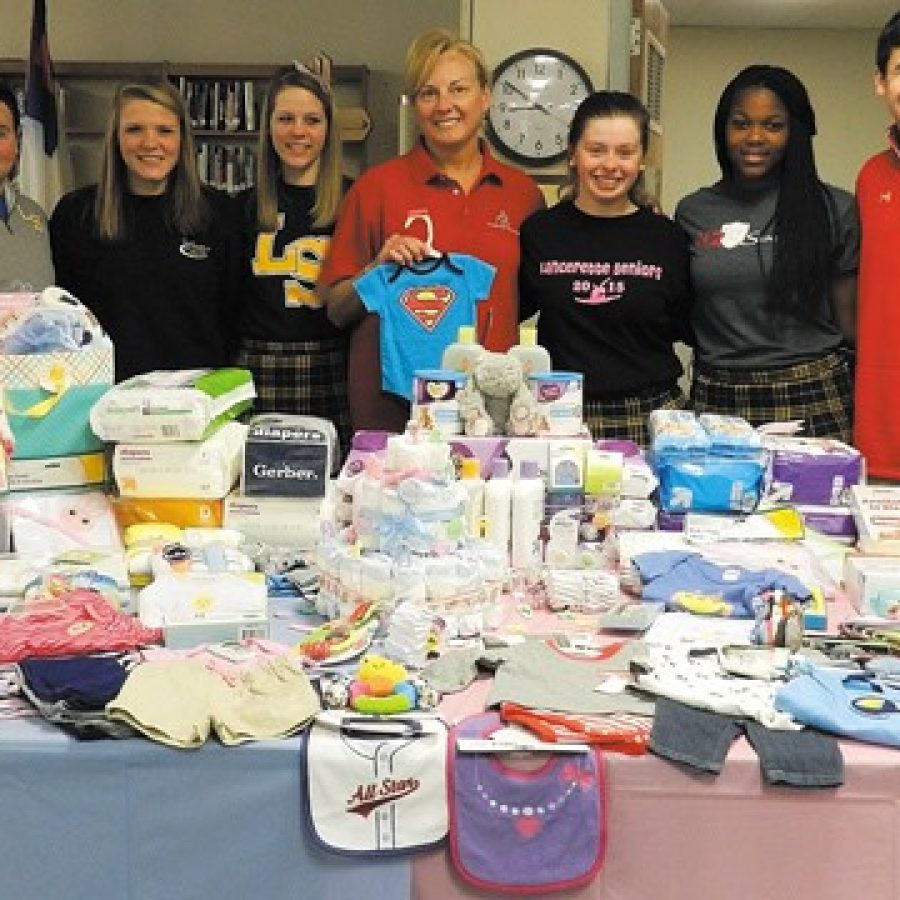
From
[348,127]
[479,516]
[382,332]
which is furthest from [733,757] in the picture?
[348,127]

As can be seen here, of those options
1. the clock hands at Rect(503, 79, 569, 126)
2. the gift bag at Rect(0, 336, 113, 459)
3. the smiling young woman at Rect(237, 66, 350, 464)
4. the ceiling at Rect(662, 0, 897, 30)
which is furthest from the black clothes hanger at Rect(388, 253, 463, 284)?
the ceiling at Rect(662, 0, 897, 30)

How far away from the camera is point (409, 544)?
2266 millimetres

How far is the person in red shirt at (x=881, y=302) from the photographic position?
3.29 m

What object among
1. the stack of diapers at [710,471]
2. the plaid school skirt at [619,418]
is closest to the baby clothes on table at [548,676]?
the stack of diapers at [710,471]

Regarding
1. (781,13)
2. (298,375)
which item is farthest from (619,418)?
(781,13)

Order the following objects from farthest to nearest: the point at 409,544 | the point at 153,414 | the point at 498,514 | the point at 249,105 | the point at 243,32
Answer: the point at 243,32 → the point at 249,105 → the point at 153,414 → the point at 498,514 → the point at 409,544

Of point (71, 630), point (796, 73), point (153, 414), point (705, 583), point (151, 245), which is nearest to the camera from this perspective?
point (71, 630)

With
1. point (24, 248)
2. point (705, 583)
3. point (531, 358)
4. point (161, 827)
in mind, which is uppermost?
point (24, 248)

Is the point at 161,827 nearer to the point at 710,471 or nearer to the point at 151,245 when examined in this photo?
the point at 710,471

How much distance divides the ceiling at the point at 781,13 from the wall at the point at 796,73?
0.10 meters

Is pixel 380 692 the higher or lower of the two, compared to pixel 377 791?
higher

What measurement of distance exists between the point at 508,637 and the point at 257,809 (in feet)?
1.81

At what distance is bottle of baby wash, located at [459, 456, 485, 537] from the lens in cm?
252

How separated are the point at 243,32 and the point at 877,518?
5.49 m
